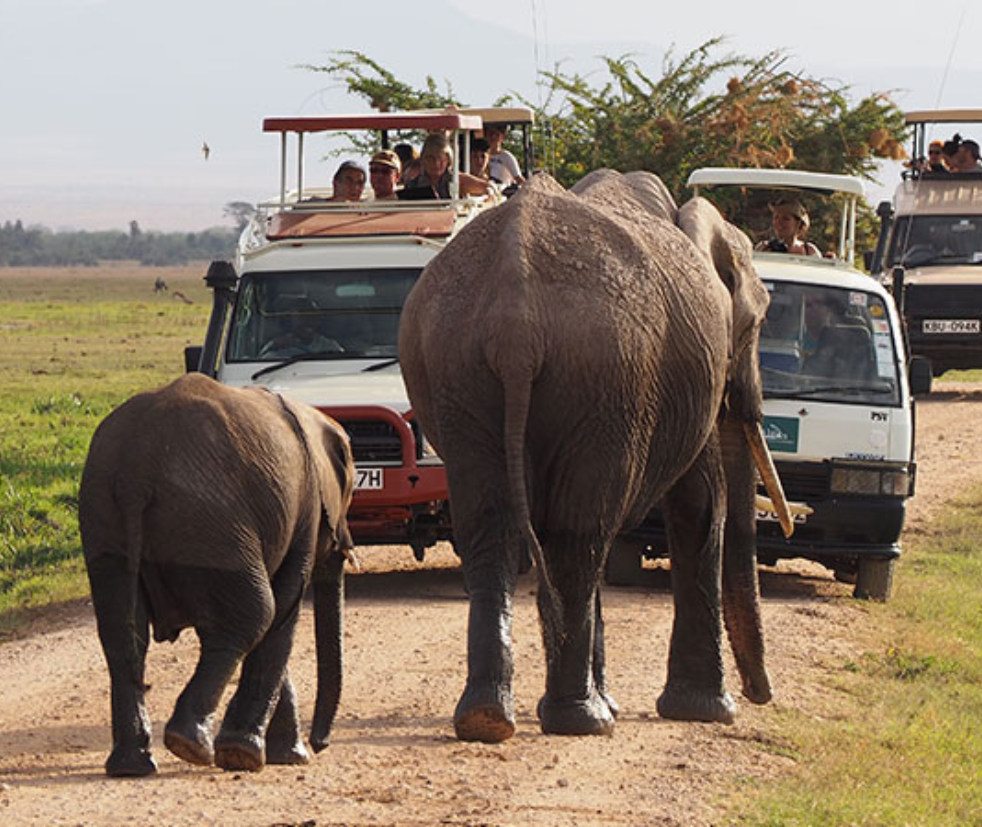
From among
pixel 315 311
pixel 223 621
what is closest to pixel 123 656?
pixel 223 621

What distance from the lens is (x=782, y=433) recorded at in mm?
12305

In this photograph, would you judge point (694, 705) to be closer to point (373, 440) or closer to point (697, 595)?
point (697, 595)

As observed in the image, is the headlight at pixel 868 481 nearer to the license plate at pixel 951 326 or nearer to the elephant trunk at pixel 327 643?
the elephant trunk at pixel 327 643

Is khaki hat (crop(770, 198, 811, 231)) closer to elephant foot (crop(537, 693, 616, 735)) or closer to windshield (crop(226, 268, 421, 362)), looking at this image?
windshield (crop(226, 268, 421, 362))

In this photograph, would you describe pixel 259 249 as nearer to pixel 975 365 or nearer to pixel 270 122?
pixel 270 122

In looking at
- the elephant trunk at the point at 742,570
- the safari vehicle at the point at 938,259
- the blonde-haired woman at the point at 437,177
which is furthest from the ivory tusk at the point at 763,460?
the safari vehicle at the point at 938,259

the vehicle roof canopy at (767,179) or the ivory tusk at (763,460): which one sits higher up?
the vehicle roof canopy at (767,179)

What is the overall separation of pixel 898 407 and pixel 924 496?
215 inches

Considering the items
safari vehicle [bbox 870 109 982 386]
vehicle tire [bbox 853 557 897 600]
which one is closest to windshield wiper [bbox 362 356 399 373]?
vehicle tire [bbox 853 557 897 600]

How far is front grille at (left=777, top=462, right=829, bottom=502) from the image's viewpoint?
12258 millimetres

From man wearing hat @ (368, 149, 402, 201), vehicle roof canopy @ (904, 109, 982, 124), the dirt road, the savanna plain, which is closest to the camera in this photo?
the dirt road

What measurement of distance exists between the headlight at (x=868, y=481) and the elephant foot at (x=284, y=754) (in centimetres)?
513

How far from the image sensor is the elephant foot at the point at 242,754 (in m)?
7.49

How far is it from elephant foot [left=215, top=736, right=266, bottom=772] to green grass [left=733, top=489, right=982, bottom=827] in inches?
66.6
